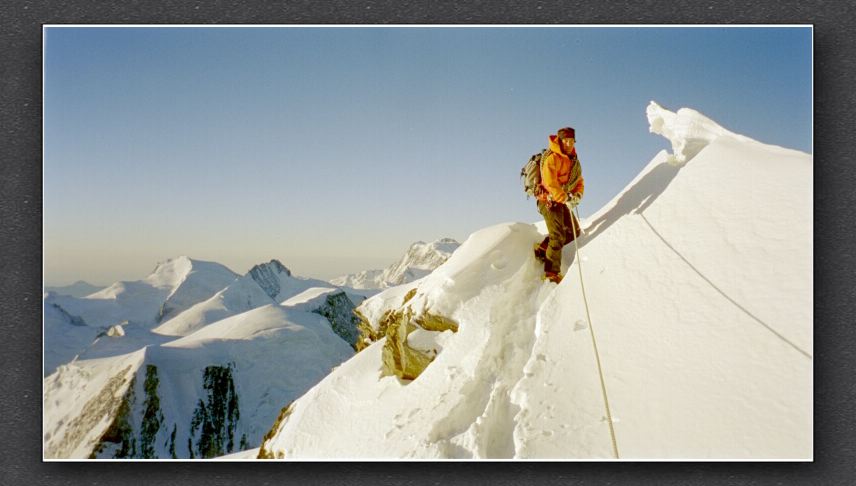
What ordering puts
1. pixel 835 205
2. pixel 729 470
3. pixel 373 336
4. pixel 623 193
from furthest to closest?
pixel 373 336 → pixel 623 193 → pixel 835 205 → pixel 729 470

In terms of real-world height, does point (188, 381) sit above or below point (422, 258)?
below

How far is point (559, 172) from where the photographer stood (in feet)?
15.0

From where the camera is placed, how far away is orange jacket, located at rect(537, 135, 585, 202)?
4.55 meters

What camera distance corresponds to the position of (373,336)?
663 centimetres

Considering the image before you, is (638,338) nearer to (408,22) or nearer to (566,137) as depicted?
(566,137)

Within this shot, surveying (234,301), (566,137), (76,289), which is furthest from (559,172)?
(234,301)

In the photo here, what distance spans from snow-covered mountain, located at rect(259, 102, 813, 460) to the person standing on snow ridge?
0.16 meters

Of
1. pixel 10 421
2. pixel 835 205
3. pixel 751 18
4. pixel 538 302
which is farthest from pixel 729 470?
pixel 10 421

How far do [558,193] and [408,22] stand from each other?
6.19 feet

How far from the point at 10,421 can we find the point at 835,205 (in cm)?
667

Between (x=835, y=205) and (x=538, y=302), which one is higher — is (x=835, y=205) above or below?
above

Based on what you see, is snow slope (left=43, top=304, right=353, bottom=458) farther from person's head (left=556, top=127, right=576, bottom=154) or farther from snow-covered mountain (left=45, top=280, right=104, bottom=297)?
person's head (left=556, top=127, right=576, bottom=154)

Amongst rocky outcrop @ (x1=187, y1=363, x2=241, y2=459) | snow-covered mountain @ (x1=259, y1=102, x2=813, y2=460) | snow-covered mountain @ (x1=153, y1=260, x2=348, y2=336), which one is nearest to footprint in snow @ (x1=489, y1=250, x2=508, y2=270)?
snow-covered mountain @ (x1=259, y1=102, x2=813, y2=460)

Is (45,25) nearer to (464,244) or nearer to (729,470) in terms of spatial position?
(464,244)
